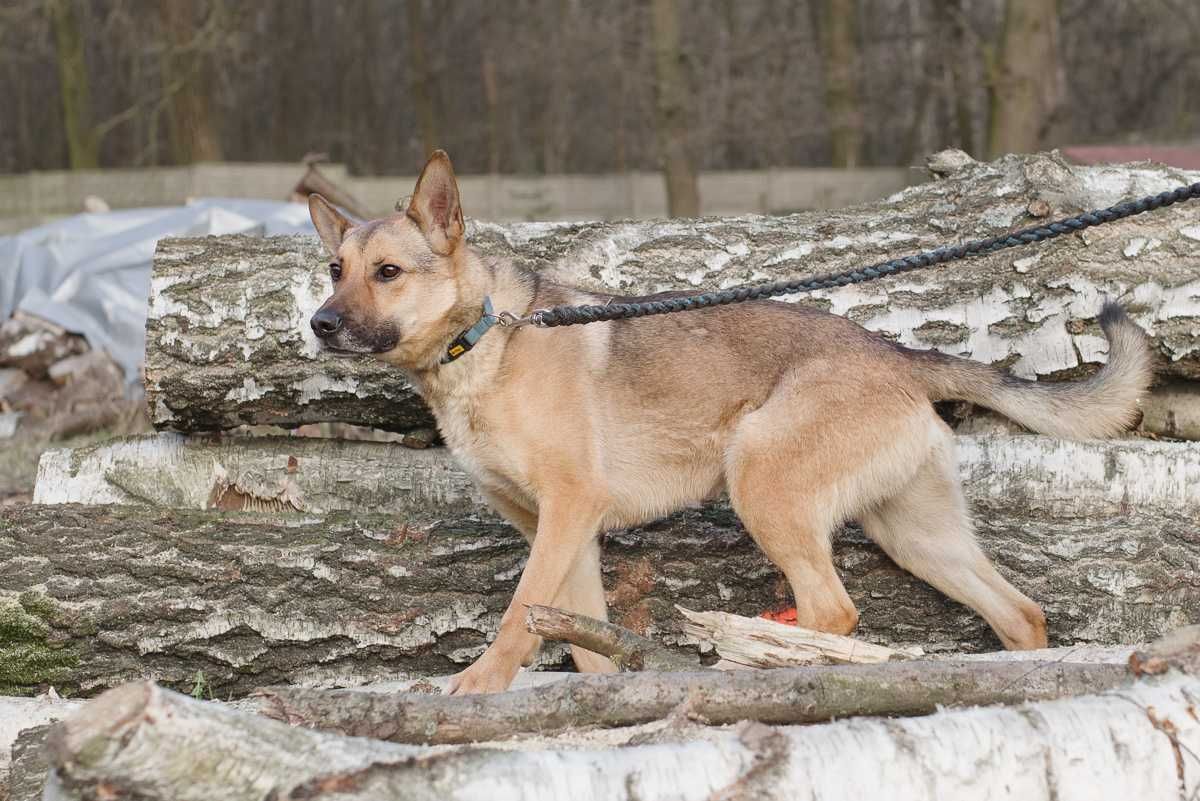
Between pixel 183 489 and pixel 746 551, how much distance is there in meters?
2.63

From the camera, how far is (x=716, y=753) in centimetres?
220

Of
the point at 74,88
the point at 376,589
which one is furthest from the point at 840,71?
the point at 376,589

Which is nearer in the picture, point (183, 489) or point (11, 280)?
point (183, 489)

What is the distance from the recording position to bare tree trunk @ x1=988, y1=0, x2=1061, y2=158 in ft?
38.0

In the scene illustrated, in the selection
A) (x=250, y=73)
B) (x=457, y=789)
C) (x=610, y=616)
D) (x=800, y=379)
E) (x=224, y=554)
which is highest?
(x=250, y=73)

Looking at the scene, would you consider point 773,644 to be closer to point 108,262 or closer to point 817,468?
point 817,468

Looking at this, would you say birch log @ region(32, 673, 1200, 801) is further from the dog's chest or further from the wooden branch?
the dog's chest

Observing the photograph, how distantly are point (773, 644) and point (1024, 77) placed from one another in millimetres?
9780

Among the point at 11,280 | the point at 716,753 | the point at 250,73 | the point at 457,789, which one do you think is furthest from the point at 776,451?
the point at 250,73

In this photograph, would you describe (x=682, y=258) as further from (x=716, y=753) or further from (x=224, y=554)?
(x=716, y=753)

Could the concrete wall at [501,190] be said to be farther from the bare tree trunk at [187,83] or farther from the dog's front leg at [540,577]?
the dog's front leg at [540,577]

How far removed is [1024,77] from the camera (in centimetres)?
1169

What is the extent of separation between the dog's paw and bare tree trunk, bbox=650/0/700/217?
38.1 ft

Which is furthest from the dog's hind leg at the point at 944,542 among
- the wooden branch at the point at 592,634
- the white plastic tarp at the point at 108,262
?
the white plastic tarp at the point at 108,262
